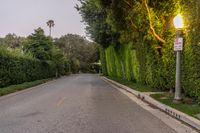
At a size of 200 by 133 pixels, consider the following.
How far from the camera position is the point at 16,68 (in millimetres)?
30672

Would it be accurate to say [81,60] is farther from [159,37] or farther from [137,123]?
[137,123]

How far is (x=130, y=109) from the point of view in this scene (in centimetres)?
1396

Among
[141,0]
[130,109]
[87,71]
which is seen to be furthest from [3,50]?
[87,71]

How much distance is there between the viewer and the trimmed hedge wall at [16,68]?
2664 cm

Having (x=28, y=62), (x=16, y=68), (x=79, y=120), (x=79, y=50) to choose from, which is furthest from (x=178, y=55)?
(x=79, y=50)

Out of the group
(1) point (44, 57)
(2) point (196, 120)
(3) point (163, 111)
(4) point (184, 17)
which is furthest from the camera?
(1) point (44, 57)

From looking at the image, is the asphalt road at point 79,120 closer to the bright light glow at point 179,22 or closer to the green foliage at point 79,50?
the bright light glow at point 179,22

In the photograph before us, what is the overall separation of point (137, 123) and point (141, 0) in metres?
10.7

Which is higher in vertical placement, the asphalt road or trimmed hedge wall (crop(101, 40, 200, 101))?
trimmed hedge wall (crop(101, 40, 200, 101))

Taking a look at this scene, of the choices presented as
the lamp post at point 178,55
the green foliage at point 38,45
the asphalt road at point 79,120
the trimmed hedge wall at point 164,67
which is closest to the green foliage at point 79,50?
the green foliage at point 38,45

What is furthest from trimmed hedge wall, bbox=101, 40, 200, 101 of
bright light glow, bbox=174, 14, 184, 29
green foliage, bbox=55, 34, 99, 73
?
green foliage, bbox=55, 34, 99, 73

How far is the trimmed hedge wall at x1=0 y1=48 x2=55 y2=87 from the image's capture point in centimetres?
2664

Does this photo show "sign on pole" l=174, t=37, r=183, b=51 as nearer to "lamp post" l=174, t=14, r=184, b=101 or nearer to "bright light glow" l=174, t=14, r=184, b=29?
"lamp post" l=174, t=14, r=184, b=101

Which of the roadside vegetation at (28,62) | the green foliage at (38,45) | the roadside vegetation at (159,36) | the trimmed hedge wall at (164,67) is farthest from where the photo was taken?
the green foliage at (38,45)
